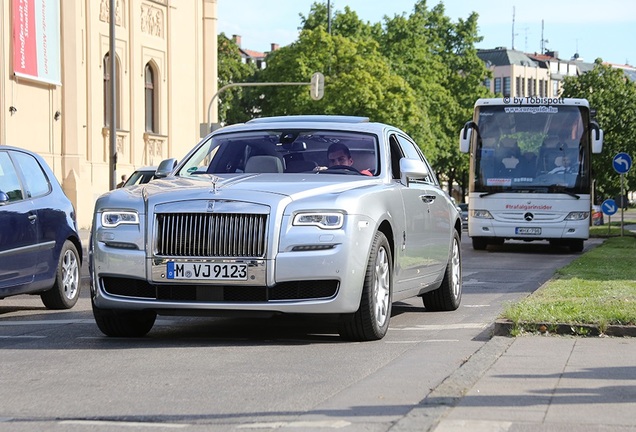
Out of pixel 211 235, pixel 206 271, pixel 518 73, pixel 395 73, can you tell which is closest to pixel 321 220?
→ pixel 211 235

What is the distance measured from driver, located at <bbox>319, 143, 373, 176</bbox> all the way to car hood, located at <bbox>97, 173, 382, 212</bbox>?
379 millimetres

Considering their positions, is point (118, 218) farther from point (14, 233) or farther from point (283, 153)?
point (14, 233)

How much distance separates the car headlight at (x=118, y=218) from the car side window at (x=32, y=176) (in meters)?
3.20

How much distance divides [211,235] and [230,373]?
5.68 feet

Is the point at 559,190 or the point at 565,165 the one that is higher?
the point at 565,165

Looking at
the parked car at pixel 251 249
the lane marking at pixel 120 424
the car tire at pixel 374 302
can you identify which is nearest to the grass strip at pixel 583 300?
the car tire at pixel 374 302

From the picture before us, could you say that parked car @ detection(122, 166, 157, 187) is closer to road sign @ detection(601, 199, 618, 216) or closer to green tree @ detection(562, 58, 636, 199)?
road sign @ detection(601, 199, 618, 216)

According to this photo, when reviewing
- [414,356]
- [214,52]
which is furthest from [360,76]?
[414,356]

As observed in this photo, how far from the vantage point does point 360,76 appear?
68812 millimetres

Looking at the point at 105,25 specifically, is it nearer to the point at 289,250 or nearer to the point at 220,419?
the point at 289,250

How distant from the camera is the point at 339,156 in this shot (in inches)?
440

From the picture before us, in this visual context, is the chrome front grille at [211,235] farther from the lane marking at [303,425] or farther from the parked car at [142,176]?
the parked car at [142,176]

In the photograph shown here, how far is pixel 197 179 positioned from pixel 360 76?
5853 centimetres

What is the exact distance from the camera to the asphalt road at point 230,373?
6582 mm
